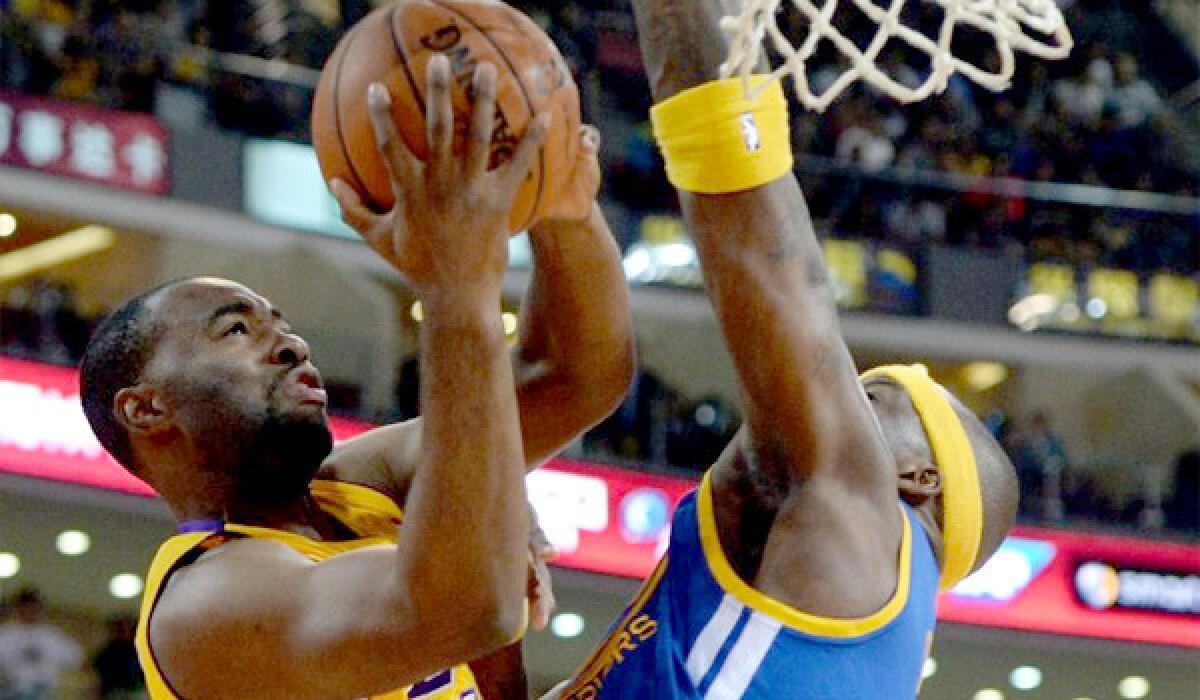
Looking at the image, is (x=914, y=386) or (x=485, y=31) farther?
(x=914, y=386)

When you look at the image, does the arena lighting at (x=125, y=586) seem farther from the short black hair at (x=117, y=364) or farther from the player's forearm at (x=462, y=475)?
the player's forearm at (x=462, y=475)

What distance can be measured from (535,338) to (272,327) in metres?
0.46

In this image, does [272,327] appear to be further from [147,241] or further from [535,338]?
[147,241]

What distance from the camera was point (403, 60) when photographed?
2086 mm

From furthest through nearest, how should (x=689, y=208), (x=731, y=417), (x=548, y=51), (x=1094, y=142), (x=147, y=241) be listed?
(x=1094, y=142), (x=147, y=241), (x=731, y=417), (x=689, y=208), (x=548, y=51)

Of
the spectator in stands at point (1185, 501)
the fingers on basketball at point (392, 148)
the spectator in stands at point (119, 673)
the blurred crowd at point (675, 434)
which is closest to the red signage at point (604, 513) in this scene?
the blurred crowd at point (675, 434)

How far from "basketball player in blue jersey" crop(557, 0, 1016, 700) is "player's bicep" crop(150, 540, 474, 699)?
0.54 metres

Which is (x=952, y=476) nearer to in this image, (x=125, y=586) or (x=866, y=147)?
(x=125, y=586)

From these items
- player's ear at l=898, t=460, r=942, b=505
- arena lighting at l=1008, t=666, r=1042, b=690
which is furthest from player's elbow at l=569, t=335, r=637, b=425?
arena lighting at l=1008, t=666, r=1042, b=690

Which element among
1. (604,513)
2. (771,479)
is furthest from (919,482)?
(604,513)

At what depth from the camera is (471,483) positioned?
2.04 meters

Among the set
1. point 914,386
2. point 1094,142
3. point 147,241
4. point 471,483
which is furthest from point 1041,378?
point 471,483

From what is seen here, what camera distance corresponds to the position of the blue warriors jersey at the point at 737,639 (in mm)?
2461

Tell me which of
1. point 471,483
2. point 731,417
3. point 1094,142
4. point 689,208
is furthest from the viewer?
point 1094,142
